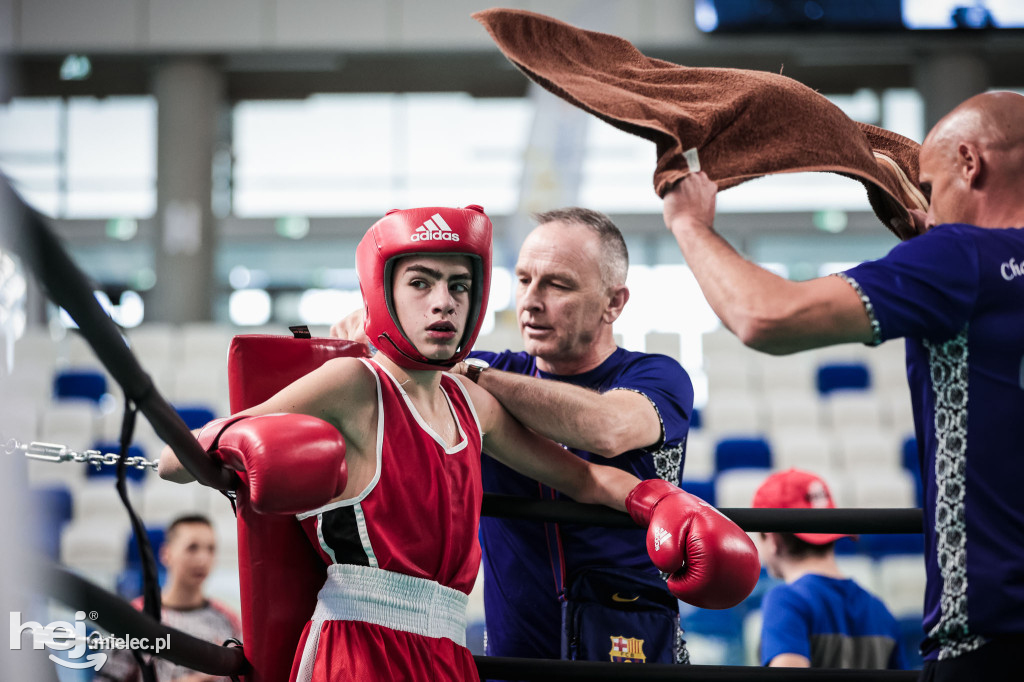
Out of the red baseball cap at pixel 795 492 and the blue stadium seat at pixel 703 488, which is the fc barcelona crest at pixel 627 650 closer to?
the red baseball cap at pixel 795 492

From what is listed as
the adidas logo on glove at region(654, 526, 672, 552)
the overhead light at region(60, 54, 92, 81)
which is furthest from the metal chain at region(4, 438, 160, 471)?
the overhead light at region(60, 54, 92, 81)

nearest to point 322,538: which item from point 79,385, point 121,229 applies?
point 79,385

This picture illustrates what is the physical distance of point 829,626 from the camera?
2.93m

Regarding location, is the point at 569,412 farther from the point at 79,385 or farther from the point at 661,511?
the point at 79,385

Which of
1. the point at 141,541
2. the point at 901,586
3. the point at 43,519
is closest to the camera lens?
the point at 43,519

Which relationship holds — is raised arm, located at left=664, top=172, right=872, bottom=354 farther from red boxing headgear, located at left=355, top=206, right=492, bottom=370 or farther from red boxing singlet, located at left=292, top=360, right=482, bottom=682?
red boxing singlet, located at left=292, top=360, right=482, bottom=682

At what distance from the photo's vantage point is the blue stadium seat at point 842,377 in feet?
26.5

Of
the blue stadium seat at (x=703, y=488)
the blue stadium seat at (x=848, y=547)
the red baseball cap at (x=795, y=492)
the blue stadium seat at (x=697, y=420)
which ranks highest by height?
the red baseball cap at (x=795, y=492)

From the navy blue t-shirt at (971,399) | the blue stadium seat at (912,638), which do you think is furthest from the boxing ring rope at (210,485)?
the blue stadium seat at (912,638)

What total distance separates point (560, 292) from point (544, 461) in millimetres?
512

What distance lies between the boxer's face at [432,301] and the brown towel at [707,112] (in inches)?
15.2

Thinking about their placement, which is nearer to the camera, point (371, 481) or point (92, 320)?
point (92, 320)

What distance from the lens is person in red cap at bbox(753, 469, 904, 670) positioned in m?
2.87

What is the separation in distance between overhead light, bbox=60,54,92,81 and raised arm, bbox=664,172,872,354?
909 cm
